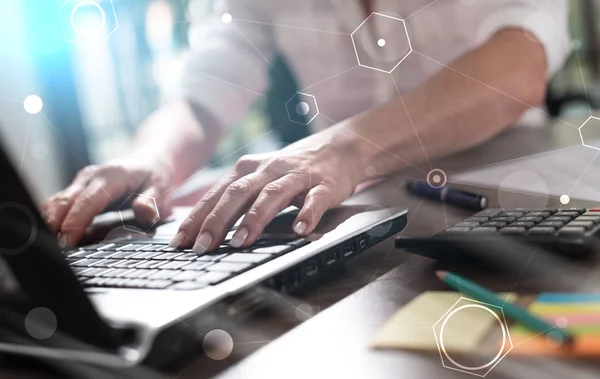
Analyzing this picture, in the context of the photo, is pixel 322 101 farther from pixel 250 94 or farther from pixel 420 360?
pixel 420 360

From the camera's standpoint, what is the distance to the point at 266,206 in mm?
273

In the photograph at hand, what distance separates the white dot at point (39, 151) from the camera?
13.0 inches

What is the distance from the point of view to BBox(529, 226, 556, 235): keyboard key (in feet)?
0.84

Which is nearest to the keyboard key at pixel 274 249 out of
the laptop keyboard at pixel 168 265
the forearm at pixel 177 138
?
the laptop keyboard at pixel 168 265

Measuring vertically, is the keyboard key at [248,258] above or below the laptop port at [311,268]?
above

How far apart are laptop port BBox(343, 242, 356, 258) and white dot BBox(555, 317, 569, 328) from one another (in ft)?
0.33

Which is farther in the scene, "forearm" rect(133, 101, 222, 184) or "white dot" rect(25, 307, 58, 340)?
"forearm" rect(133, 101, 222, 184)

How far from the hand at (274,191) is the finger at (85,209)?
0.07 m

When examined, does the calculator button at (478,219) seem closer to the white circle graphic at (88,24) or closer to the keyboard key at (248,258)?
the keyboard key at (248,258)

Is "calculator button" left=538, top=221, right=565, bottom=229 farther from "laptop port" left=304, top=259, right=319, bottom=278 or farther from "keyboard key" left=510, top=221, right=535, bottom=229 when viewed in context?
"laptop port" left=304, top=259, right=319, bottom=278

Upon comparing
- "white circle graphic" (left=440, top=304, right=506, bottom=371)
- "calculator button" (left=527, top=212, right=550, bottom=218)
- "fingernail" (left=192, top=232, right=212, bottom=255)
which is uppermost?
"fingernail" (left=192, top=232, right=212, bottom=255)

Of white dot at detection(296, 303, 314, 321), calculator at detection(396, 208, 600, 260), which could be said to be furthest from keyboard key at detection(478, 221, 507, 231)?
white dot at detection(296, 303, 314, 321)

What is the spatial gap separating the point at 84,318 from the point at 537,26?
0.29 meters

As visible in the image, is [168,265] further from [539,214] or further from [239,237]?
[539,214]
